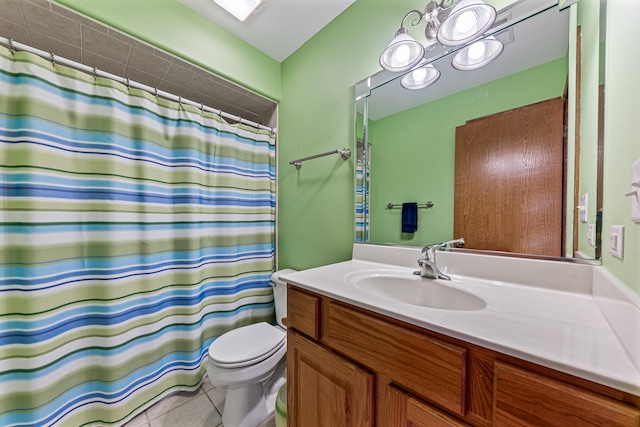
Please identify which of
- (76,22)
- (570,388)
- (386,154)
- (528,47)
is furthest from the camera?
(386,154)

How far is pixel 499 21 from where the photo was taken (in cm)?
88

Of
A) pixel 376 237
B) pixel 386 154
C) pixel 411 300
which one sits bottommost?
pixel 411 300

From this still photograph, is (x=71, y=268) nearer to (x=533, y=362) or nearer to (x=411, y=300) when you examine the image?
(x=411, y=300)

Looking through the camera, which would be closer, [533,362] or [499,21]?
[533,362]

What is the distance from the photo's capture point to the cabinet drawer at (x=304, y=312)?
771 millimetres

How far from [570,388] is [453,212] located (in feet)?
2.35

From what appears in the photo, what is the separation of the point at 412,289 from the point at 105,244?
4.80ft

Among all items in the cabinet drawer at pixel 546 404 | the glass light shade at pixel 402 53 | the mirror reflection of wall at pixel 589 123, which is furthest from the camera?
the glass light shade at pixel 402 53

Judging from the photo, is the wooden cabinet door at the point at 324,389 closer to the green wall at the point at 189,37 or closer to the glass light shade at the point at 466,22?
the glass light shade at the point at 466,22

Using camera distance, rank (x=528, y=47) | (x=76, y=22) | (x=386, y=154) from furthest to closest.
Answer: (x=386, y=154) < (x=76, y=22) < (x=528, y=47)

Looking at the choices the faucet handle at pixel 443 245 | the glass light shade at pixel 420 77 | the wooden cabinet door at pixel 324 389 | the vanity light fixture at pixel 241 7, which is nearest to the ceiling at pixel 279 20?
the vanity light fixture at pixel 241 7

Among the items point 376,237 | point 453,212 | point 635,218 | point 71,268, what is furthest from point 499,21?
point 71,268

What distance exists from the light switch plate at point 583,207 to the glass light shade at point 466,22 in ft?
2.36

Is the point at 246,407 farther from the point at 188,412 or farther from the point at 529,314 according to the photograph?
the point at 529,314
